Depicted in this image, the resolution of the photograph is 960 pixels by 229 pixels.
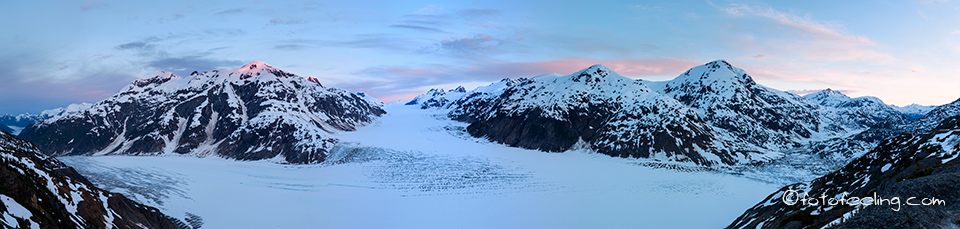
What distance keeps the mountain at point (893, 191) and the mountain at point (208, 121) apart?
360ft

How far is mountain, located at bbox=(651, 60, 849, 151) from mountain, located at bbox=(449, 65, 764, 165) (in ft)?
90.3

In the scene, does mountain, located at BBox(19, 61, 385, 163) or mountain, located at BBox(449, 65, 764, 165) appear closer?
mountain, located at BBox(449, 65, 764, 165)

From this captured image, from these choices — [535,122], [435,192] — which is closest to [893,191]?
[435,192]

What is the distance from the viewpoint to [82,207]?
98.4 ft

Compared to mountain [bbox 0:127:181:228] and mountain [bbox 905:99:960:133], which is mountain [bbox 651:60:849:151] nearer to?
mountain [bbox 905:99:960:133]

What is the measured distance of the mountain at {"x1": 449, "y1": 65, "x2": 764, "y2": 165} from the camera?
115125 millimetres

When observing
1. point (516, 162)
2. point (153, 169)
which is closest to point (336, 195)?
point (153, 169)

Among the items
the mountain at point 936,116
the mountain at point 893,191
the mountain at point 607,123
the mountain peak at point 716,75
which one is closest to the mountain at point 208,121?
the mountain at point 607,123

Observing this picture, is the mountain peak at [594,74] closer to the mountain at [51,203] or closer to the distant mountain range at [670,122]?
the distant mountain range at [670,122]

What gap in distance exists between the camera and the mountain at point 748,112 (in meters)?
149

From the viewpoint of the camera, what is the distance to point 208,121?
153250mm

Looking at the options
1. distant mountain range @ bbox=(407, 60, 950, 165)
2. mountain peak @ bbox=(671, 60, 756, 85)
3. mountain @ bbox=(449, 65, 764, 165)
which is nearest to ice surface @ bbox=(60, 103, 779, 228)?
mountain @ bbox=(449, 65, 764, 165)

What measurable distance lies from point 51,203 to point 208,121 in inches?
5777

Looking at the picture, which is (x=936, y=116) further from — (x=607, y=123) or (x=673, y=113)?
(x=607, y=123)
